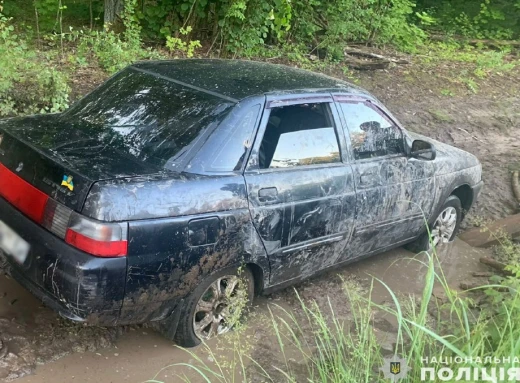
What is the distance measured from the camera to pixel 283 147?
12.8 feet

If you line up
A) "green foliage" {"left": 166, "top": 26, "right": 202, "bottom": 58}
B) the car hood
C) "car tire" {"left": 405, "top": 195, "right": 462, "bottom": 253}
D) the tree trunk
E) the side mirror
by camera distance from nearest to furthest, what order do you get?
the side mirror → the car hood → "car tire" {"left": 405, "top": 195, "right": 462, "bottom": 253} → "green foliage" {"left": 166, "top": 26, "right": 202, "bottom": 58} → the tree trunk

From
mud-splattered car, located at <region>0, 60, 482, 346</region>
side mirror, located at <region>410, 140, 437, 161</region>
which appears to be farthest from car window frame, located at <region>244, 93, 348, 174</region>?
side mirror, located at <region>410, 140, 437, 161</region>

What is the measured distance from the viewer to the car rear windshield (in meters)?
3.55

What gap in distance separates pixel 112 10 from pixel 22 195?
22.4 ft

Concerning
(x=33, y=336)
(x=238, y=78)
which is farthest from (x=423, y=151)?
(x=33, y=336)

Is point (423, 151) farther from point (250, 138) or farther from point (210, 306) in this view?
point (210, 306)

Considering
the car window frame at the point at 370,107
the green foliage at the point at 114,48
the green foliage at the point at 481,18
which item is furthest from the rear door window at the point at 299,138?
the green foliage at the point at 481,18

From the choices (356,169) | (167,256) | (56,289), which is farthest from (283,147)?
(56,289)

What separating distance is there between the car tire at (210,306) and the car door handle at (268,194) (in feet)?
1.59

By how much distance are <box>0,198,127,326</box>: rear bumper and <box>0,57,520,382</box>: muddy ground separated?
0.46 meters

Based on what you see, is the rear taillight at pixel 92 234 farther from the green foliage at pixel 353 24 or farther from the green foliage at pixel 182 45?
the green foliage at pixel 353 24

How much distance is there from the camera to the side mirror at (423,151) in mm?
A: 4805

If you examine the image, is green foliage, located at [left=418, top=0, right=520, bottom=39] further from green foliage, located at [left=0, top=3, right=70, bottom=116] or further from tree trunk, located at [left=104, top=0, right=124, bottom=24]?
green foliage, located at [left=0, top=3, right=70, bottom=116]

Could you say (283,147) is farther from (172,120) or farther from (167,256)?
(167,256)
